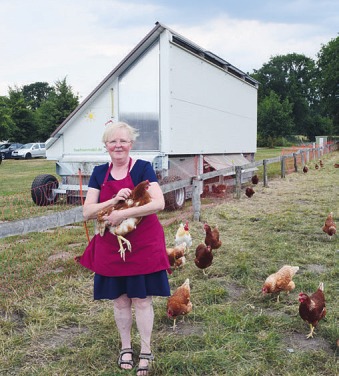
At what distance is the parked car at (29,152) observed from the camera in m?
31.3

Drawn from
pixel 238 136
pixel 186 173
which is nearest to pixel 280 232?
pixel 186 173

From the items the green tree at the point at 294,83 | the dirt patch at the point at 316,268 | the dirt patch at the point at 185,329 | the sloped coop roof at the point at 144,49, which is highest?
the green tree at the point at 294,83

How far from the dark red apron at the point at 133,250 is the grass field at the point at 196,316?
2.31ft

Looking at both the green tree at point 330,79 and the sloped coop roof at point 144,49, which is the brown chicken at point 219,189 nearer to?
the sloped coop roof at point 144,49

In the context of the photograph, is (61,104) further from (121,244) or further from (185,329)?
(121,244)

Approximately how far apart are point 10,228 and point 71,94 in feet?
112

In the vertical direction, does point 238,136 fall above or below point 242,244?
above

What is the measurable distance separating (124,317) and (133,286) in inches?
12.4

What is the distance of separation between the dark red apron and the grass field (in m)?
0.71

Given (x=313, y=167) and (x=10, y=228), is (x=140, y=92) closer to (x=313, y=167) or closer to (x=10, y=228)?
(x=10, y=228)

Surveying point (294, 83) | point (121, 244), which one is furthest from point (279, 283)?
point (294, 83)

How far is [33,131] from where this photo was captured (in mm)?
43219

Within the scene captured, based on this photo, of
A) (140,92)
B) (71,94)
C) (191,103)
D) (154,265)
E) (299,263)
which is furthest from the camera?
(71,94)

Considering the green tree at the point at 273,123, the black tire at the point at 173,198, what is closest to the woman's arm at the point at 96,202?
the black tire at the point at 173,198
